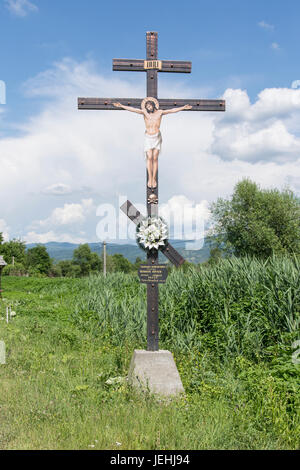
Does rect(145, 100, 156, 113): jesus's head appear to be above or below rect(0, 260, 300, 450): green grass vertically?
above

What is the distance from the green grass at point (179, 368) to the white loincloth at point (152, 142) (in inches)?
126

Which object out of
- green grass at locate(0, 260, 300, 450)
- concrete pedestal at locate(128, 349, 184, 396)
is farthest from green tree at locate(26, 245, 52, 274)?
concrete pedestal at locate(128, 349, 184, 396)

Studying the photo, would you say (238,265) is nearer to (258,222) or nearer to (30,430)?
(30,430)

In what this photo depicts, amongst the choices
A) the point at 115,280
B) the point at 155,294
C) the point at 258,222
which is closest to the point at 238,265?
the point at 155,294

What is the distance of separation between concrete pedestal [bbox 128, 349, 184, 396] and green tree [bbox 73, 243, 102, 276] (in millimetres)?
69952

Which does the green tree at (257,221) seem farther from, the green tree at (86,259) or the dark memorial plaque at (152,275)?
the green tree at (86,259)

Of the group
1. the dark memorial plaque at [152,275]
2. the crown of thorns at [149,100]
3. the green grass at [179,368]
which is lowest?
the green grass at [179,368]

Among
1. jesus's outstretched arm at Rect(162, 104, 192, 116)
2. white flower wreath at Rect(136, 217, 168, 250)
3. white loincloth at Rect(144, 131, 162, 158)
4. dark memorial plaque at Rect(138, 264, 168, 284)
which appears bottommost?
dark memorial plaque at Rect(138, 264, 168, 284)

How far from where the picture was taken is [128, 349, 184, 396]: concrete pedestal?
18.2 feet

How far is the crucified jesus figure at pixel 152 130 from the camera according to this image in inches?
251

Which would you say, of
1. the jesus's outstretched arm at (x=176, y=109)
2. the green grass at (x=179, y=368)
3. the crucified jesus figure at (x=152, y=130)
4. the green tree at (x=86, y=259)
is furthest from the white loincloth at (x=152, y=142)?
the green tree at (x=86, y=259)

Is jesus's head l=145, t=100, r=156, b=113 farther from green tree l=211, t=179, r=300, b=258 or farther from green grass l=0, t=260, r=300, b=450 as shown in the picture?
green tree l=211, t=179, r=300, b=258

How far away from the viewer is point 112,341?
26.4 feet

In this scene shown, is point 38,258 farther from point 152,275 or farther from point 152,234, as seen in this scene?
point 152,234
